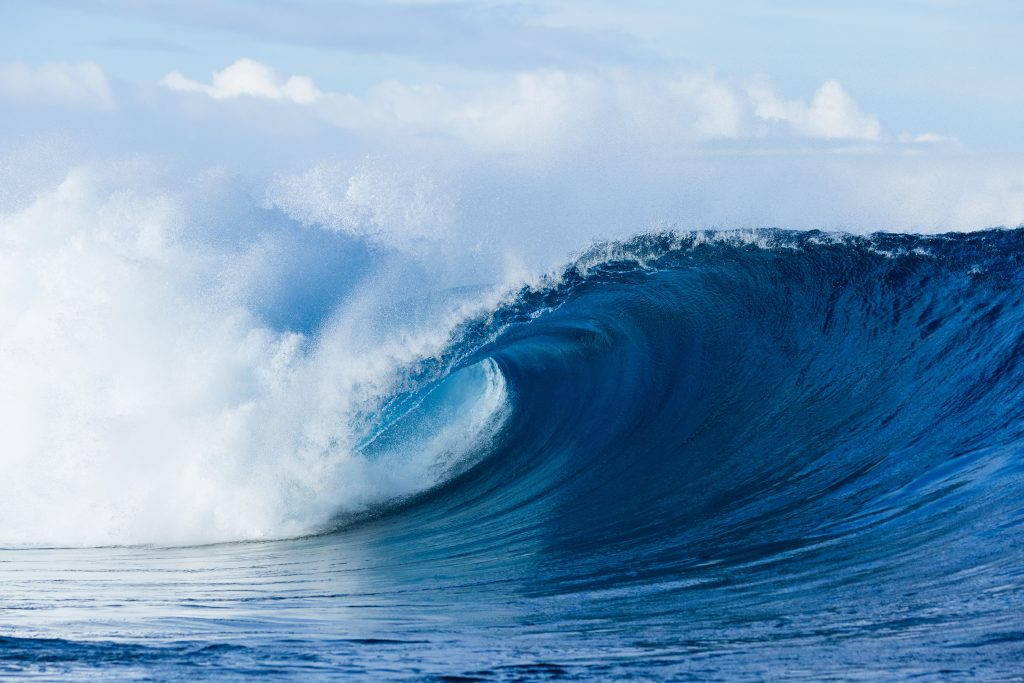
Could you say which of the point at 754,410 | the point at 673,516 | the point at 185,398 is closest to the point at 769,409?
the point at 754,410

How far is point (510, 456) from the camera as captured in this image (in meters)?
11.0

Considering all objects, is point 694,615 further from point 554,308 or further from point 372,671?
point 554,308

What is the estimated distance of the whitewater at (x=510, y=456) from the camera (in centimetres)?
483

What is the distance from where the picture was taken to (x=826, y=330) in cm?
1063

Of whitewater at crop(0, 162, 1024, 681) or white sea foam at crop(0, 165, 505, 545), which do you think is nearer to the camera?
whitewater at crop(0, 162, 1024, 681)

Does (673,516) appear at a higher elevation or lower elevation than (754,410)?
lower

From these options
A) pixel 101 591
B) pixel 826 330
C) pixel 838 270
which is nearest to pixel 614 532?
pixel 101 591

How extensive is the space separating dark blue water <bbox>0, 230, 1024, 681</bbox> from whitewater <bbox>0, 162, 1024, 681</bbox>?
0.03m

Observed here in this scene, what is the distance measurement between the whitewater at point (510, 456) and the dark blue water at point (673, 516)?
34mm

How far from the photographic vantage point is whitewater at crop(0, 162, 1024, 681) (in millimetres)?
4832

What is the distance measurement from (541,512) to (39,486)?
4666mm

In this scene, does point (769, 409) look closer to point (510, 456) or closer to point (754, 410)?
point (754, 410)

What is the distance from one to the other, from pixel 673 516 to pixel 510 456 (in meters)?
3.50

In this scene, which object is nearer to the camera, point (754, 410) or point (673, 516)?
point (673, 516)
